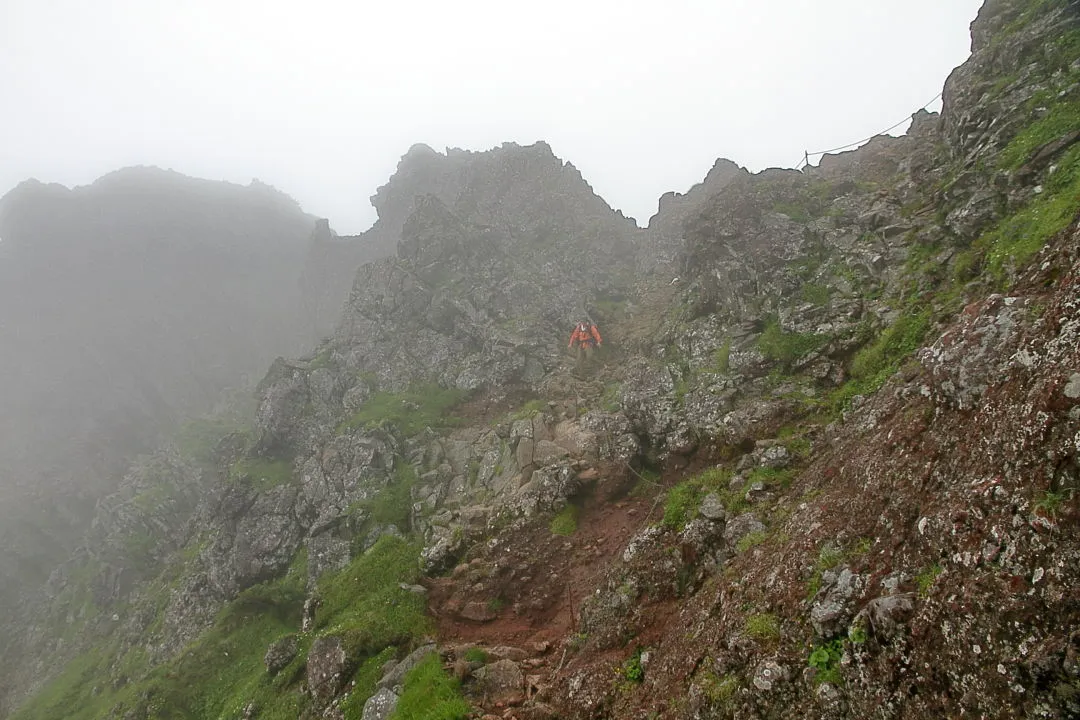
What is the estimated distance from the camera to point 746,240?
33500 mm

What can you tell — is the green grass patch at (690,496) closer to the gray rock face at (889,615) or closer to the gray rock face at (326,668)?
the gray rock face at (889,615)

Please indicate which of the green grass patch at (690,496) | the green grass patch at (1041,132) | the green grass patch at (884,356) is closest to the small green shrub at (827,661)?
the green grass patch at (690,496)

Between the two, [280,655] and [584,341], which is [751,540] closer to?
[280,655]

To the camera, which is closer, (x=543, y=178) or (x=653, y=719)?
(x=653, y=719)

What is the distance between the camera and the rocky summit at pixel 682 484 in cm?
881

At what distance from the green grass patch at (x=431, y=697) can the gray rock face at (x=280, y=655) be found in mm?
8980

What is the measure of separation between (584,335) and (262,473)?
28.2 metres

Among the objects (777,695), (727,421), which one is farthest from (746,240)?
(777,695)

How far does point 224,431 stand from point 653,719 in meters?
76.4

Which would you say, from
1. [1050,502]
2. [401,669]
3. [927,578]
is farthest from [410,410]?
[1050,502]

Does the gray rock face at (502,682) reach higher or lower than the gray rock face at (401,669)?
higher

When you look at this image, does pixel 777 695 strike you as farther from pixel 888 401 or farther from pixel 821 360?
pixel 821 360

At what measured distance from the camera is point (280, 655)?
22.8 m

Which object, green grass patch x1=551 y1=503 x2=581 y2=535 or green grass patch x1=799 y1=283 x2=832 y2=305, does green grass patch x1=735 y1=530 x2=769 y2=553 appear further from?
green grass patch x1=799 y1=283 x2=832 y2=305
